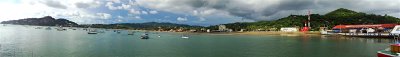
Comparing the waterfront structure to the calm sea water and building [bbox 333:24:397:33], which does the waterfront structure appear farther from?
the calm sea water

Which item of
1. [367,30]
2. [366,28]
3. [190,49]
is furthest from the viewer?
[366,28]

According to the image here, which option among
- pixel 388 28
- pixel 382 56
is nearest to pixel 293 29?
pixel 388 28

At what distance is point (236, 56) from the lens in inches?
2195

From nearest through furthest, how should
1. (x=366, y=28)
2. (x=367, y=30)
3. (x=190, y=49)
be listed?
(x=190, y=49), (x=367, y=30), (x=366, y=28)

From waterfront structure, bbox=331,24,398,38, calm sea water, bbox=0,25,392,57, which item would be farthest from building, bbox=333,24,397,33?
Answer: calm sea water, bbox=0,25,392,57

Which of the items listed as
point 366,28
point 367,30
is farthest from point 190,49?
point 366,28

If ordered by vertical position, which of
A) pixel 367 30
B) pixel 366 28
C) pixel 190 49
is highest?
pixel 366 28

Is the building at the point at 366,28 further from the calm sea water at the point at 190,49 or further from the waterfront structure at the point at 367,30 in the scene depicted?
the calm sea water at the point at 190,49

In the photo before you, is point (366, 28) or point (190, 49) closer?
point (190, 49)

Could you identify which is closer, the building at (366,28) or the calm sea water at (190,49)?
the calm sea water at (190,49)

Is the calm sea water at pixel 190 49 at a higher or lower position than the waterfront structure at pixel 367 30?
lower

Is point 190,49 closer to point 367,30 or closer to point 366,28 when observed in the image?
point 367,30

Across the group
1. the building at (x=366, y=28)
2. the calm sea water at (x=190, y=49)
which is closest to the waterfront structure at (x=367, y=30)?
the building at (x=366, y=28)

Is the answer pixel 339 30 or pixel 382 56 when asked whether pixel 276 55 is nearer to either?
pixel 382 56
